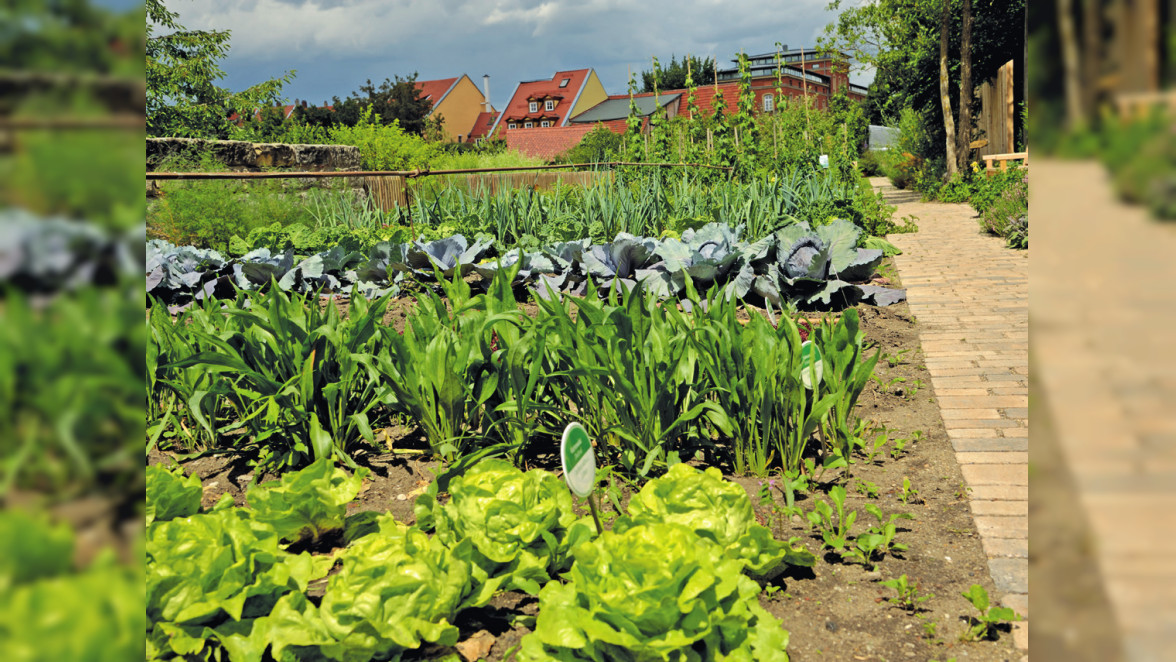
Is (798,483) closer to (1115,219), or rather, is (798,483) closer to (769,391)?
(769,391)

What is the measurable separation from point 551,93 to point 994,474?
56.2 m

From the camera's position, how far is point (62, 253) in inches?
11.1

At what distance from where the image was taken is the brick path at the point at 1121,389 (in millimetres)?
307

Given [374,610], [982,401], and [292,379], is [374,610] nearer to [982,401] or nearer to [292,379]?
[292,379]

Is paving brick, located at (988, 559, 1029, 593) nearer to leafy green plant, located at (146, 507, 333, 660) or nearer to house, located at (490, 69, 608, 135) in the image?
leafy green plant, located at (146, 507, 333, 660)

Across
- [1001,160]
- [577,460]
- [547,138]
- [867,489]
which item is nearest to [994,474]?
[867,489]

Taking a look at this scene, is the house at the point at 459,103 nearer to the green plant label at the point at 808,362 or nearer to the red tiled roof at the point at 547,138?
the red tiled roof at the point at 547,138

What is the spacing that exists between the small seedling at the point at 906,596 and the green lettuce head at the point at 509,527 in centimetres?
77

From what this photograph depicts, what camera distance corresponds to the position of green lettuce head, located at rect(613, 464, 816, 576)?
6.00ft

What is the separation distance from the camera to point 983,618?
1731mm

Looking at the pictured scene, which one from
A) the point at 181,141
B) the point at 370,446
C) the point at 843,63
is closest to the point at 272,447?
the point at 370,446

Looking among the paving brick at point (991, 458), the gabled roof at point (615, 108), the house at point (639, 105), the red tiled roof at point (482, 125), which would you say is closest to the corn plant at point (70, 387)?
the paving brick at point (991, 458)

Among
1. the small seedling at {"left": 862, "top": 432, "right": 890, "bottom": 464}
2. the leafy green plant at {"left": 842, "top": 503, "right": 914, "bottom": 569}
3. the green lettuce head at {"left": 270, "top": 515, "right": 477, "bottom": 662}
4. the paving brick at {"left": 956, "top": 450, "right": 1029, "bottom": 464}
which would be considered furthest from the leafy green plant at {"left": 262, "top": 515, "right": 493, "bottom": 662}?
the paving brick at {"left": 956, "top": 450, "right": 1029, "bottom": 464}

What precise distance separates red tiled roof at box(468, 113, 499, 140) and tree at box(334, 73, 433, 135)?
1832 centimetres
